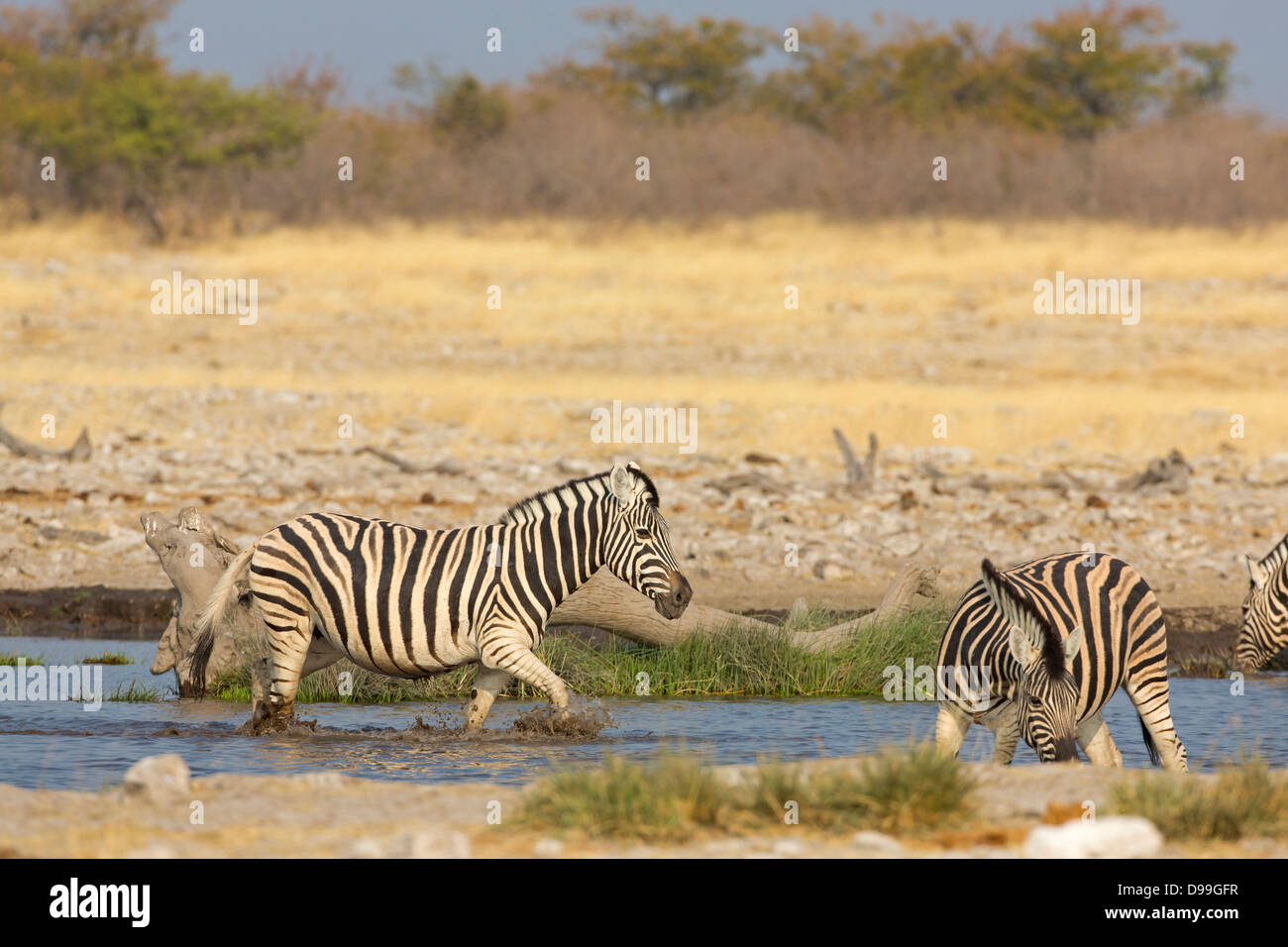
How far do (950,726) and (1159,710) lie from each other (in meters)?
1.10

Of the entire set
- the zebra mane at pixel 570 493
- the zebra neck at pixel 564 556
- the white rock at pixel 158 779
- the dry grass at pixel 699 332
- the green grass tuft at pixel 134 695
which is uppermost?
the dry grass at pixel 699 332

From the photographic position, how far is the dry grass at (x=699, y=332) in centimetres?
2277

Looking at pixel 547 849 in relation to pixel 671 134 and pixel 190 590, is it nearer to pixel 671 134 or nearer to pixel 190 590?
pixel 190 590

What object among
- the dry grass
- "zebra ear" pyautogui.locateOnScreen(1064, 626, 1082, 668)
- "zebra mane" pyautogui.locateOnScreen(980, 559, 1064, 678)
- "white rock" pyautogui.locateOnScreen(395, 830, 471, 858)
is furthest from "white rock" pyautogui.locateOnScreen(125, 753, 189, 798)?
the dry grass

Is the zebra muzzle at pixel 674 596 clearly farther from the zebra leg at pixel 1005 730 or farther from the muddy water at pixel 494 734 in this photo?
the zebra leg at pixel 1005 730

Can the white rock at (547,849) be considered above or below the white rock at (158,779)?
below

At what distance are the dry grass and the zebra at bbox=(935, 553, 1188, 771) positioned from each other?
13470 mm

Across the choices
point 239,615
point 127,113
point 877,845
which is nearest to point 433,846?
point 877,845

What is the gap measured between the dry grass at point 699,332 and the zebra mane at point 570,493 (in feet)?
39.2

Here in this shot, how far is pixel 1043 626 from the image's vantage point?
22.6 feet

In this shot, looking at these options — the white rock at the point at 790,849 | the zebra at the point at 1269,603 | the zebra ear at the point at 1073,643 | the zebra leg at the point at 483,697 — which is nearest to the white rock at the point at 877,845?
the white rock at the point at 790,849

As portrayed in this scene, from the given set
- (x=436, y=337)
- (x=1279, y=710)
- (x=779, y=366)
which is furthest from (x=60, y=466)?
(x=1279, y=710)

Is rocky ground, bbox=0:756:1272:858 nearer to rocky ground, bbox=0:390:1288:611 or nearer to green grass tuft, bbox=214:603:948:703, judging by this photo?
green grass tuft, bbox=214:603:948:703

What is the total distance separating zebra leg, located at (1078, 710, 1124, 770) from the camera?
789 cm
